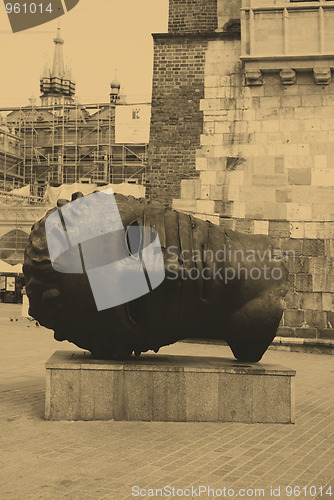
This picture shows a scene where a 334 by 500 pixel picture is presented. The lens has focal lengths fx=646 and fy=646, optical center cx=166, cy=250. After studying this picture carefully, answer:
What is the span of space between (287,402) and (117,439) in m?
1.97

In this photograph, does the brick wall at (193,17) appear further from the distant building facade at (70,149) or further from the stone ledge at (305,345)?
the distant building facade at (70,149)

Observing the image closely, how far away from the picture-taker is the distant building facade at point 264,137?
573 inches

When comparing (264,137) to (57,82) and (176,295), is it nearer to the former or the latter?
(176,295)

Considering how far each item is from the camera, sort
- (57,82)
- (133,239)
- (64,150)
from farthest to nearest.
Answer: (57,82) → (64,150) → (133,239)

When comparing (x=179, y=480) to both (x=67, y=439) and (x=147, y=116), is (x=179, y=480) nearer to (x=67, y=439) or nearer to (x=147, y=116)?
(x=67, y=439)

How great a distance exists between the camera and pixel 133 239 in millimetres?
6730

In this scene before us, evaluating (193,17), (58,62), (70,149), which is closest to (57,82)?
(58,62)

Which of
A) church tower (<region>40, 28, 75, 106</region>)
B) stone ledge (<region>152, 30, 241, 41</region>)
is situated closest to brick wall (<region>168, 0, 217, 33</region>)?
stone ledge (<region>152, 30, 241, 41</region>)

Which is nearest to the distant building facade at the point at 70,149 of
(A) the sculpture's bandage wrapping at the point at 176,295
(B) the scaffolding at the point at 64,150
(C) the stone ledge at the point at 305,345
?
(B) the scaffolding at the point at 64,150

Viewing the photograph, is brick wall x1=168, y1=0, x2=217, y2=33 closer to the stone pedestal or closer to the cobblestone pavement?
the cobblestone pavement

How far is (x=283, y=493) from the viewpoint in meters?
4.52

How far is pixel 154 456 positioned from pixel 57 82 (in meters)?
99.7

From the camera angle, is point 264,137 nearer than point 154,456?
No

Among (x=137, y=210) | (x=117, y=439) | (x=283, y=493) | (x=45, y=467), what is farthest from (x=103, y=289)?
(x=283, y=493)
